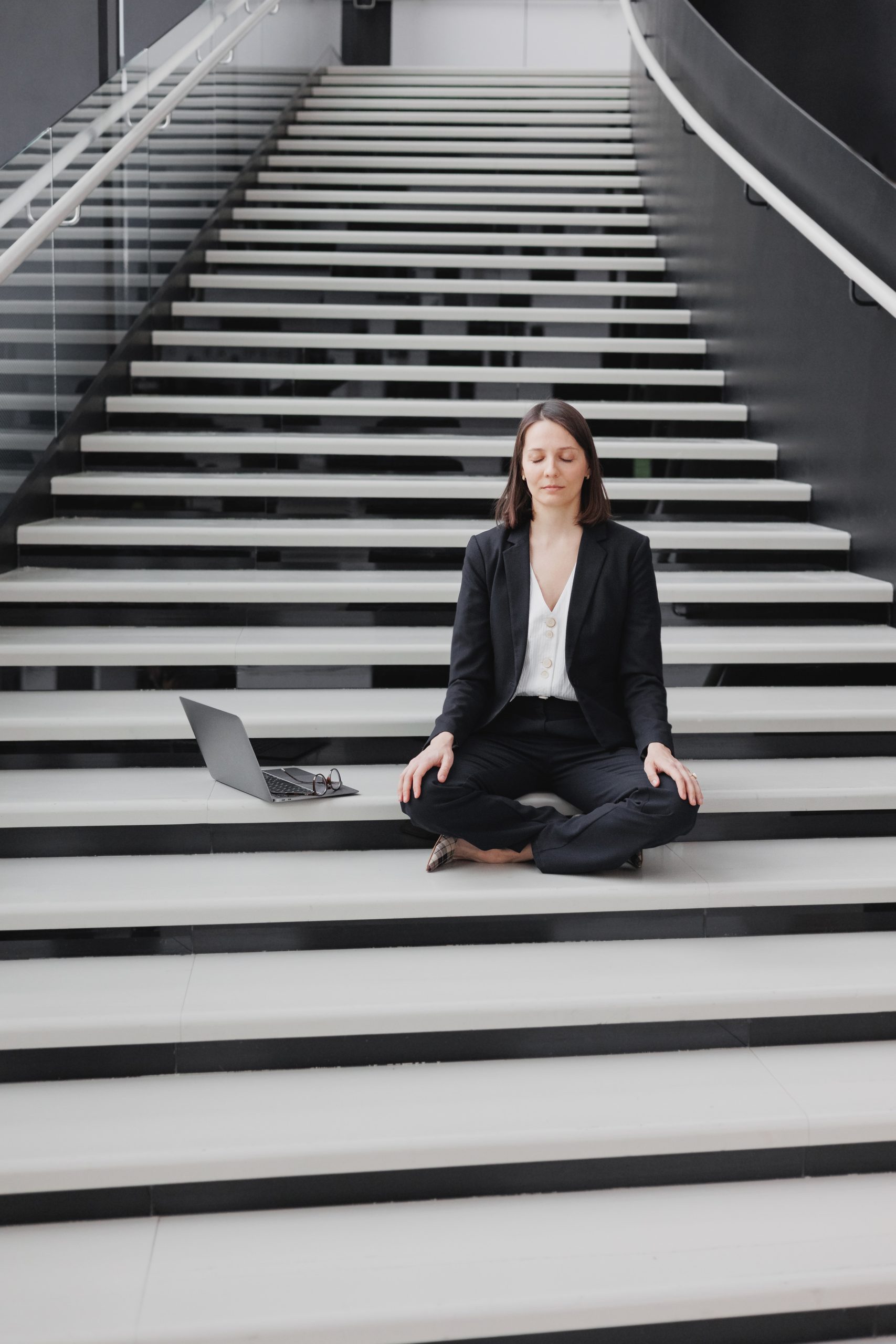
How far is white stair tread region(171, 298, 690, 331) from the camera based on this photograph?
456 centimetres

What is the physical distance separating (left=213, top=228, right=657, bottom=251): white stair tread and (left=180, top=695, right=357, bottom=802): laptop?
10.7ft

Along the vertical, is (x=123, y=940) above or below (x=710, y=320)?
below

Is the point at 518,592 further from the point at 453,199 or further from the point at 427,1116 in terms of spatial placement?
the point at 453,199

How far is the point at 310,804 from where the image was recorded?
2510 mm

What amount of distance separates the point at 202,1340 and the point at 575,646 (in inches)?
59.7

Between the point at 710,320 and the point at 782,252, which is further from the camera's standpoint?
the point at 710,320

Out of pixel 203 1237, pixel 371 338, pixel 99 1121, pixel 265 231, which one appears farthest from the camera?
pixel 265 231

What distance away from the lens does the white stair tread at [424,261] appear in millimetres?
4938

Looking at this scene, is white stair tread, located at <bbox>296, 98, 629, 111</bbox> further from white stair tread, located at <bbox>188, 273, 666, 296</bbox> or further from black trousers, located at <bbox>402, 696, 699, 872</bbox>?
black trousers, located at <bbox>402, 696, 699, 872</bbox>

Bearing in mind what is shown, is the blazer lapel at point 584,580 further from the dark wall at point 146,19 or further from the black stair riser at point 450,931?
the dark wall at point 146,19

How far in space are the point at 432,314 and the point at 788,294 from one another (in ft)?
4.67

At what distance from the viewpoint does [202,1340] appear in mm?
1578

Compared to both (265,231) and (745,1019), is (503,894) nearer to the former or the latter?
(745,1019)

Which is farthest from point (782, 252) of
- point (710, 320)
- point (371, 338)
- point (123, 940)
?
point (123, 940)
